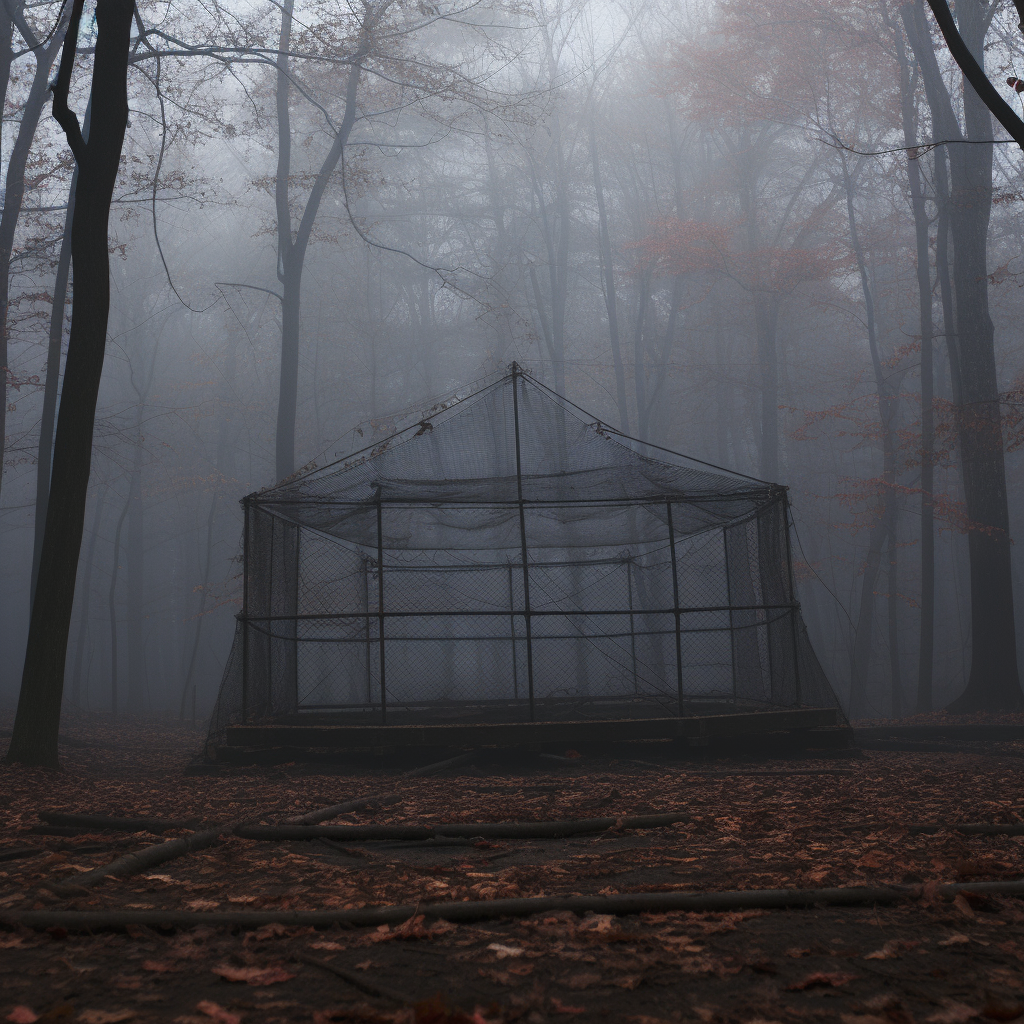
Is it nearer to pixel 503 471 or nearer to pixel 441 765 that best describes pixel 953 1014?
pixel 441 765

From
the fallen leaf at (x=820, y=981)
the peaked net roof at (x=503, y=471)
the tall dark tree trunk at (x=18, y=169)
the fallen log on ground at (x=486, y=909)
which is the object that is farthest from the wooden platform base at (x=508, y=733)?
the tall dark tree trunk at (x=18, y=169)

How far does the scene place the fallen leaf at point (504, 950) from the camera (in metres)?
2.60

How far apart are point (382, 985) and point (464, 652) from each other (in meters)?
23.8

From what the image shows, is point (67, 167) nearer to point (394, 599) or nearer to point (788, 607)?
point (394, 599)

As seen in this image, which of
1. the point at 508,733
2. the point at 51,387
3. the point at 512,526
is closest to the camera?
the point at 508,733

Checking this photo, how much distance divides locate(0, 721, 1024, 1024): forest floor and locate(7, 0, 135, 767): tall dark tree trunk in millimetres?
1665

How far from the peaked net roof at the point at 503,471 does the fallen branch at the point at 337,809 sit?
3853 mm

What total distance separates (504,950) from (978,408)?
42.5ft

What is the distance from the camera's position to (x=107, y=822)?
4.78 m

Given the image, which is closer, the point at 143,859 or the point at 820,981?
the point at 820,981

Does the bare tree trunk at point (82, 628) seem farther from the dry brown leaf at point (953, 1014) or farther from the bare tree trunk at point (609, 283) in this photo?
the dry brown leaf at point (953, 1014)

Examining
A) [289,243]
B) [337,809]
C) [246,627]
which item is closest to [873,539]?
[289,243]

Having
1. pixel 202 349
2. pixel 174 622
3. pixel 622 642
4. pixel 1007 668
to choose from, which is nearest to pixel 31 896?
pixel 1007 668

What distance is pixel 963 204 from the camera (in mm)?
13438
